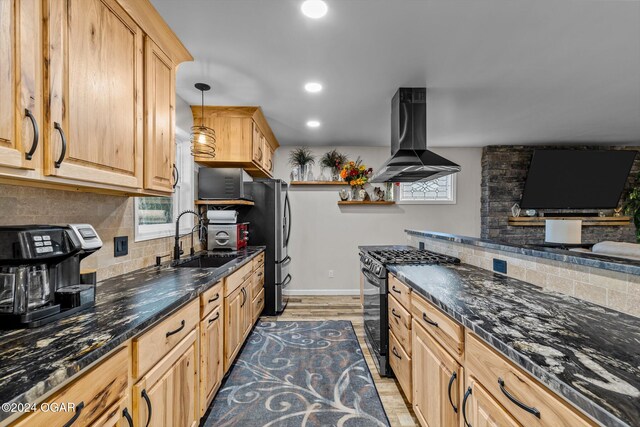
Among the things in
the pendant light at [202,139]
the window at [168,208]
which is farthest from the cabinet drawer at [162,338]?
the pendant light at [202,139]

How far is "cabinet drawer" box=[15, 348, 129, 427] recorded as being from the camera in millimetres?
729

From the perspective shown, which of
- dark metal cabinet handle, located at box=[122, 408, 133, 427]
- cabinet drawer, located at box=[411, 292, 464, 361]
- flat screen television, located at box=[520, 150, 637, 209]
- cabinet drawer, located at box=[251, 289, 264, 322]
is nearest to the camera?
dark metal cabinet handle, located at box=[122, 408, 133, 427]

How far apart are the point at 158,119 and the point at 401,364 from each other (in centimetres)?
224

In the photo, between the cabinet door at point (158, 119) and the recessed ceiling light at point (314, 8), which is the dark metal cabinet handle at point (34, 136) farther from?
the recessed ceiling light at point (314, 8)

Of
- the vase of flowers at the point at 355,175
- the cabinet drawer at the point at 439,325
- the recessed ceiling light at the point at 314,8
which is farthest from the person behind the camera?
the vase of flowers at the point at 355,175

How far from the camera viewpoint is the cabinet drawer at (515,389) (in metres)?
0.75

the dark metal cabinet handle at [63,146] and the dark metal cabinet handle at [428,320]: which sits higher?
the dark metal cabinet handle at [63,146]

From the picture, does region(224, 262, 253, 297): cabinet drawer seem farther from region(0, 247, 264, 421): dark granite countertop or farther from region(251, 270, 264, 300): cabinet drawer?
region(0, 247, 264, 421): dark granite countertop

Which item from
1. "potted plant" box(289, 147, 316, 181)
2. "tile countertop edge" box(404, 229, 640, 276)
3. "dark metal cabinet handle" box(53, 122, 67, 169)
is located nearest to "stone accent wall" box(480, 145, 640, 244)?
"potted plant" box(289, 147, 316, 181)

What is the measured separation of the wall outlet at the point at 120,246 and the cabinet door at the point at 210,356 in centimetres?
75

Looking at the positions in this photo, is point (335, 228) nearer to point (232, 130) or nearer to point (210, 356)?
point (232, 130)

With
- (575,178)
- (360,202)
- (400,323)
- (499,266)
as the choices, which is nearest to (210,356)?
(400,323)

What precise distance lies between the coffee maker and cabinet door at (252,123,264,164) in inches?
87.6

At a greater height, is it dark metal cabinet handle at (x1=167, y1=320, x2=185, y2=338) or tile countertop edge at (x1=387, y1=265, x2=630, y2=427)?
tile countertop edge at (x1=387, y1=265, x2=630, y2=427)
